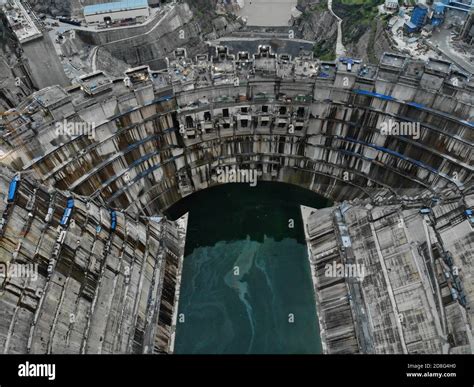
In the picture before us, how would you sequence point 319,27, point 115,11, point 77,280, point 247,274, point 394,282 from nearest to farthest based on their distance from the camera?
point 77,280 → point 394,282 → point 247,274 → point 115,11 → point 319,27

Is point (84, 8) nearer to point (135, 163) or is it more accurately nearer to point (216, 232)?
point (135, 163)

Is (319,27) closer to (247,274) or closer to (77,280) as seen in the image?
(247,274)

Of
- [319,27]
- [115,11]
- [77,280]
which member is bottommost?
[77,280]

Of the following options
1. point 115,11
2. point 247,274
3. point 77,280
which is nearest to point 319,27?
point 115,11

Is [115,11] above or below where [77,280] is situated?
above

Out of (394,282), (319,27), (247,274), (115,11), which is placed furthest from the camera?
(319,27)

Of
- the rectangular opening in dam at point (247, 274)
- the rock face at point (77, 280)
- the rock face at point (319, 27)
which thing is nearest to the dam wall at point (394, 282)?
the rectangular opening in dam at point (247, 274)

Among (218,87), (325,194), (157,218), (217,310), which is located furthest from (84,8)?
(217,310)

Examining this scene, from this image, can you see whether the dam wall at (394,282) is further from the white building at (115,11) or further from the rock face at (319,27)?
the white building at (115,11)
